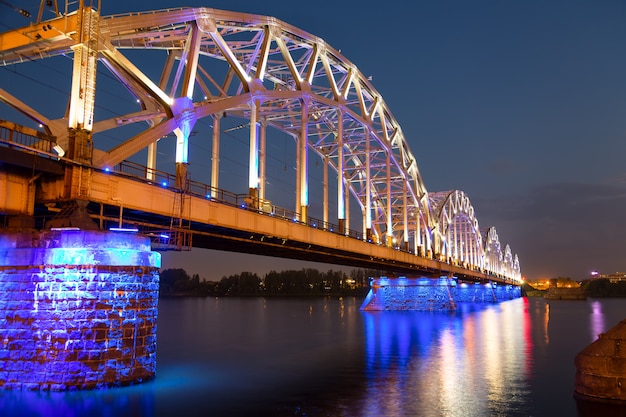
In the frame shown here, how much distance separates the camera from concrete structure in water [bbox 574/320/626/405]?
18094 mm

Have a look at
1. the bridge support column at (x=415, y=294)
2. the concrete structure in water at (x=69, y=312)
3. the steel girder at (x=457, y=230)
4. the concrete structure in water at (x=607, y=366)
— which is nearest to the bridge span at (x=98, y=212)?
the concrete structure in water at (x=69, y=312)

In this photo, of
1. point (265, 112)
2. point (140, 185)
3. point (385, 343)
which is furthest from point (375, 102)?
point (140, 185)

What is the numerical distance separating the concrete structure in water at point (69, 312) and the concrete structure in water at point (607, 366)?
16028 millimetres

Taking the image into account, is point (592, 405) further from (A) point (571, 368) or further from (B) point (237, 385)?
(B) point (237, 385)

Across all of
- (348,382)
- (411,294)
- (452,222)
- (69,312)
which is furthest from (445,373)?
(452,222)

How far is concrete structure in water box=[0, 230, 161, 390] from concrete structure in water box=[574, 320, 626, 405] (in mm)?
16028

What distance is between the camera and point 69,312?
63.6 ft

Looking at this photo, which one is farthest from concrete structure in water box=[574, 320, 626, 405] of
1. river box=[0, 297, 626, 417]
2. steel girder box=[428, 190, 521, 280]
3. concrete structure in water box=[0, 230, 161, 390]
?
steel girder box=[428, 190, 521, 280]

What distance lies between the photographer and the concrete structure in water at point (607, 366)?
1809 centimetres

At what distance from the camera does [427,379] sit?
2700 cm

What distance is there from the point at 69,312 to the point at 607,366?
18.4 meters

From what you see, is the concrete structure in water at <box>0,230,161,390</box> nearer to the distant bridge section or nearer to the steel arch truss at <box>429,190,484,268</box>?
the distant bridge section

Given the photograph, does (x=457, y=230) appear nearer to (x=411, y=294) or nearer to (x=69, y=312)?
(x=411, y=294)

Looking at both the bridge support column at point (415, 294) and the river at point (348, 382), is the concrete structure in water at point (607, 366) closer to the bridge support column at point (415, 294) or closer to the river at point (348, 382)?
the river at point (348, 382)
